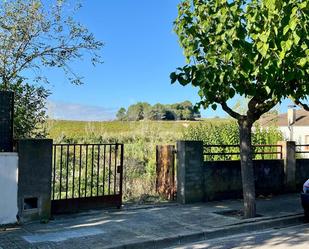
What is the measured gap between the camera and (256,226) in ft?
30.4

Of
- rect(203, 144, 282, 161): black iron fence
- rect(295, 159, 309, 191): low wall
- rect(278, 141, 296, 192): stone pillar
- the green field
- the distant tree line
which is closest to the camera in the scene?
the green field

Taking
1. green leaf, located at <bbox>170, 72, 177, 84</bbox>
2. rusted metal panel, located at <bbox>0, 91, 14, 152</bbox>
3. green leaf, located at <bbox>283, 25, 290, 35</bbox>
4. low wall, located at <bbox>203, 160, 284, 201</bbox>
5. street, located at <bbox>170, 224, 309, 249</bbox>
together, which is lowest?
street, located at <bbox>170, 224, 309, 249</bbox>

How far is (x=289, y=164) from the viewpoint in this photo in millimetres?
13688

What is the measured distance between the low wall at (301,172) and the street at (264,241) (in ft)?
16.9

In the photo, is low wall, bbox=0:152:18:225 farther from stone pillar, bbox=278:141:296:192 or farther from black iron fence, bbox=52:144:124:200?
stone pillar, bbox=278:141:296:192

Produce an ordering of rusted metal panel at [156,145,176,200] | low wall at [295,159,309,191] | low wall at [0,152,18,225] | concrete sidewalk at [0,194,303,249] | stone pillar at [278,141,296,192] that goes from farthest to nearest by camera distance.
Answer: low wall at [295,159,309,191] → stone pillar at [278,141,296,192] → rusted metal panel at [156,145,176,200] → low wall at [0,152,18,225] → concrete sidewalk at [0,194,303,249]

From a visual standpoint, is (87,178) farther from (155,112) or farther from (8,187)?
(155,112)

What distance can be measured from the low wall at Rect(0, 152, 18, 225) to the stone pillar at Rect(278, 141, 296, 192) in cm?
837

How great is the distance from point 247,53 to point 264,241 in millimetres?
3421

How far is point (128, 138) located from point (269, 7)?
15915 mm

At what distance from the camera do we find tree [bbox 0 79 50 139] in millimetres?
10102

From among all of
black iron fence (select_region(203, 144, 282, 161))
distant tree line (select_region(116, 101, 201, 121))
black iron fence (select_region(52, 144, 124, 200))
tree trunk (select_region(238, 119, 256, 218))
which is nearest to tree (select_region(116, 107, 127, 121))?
distant tree line (select_region(116, 101, 201, 121))

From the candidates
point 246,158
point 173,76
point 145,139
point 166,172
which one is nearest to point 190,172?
point 166,172

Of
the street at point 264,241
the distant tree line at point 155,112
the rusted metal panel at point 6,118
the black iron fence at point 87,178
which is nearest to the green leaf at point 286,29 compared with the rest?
the street at point 264,241
